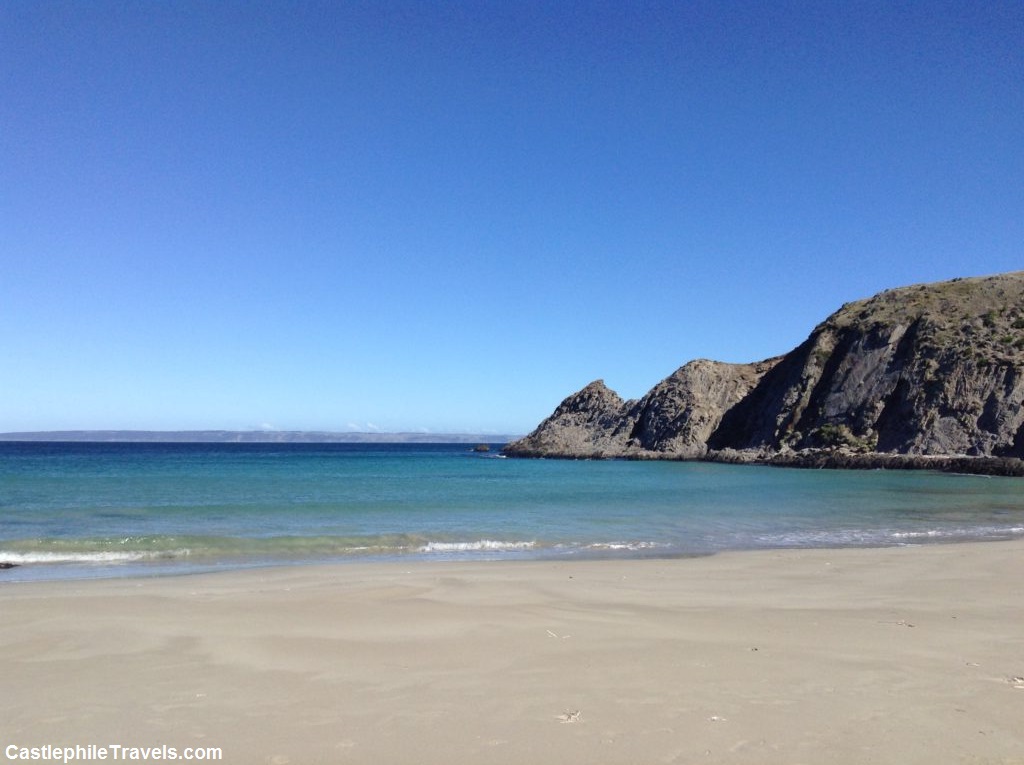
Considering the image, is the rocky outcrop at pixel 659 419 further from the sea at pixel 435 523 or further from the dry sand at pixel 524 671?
the dry sand at pixel 524 671

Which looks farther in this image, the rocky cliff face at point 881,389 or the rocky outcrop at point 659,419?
the rocky outcrop at point 659,419

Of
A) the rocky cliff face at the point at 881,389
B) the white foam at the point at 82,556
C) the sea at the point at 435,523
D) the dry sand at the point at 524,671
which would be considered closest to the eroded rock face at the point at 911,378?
the rocky cliff face at the point at 881,389

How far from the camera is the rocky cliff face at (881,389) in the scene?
64312 millimetres

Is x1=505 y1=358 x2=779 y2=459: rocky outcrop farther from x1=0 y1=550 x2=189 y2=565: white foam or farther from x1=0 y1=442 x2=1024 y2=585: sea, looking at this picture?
x1=0 y1=550 x2=189 y2=565: white foam

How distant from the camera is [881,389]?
71.9 meters

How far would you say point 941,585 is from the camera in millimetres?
11656

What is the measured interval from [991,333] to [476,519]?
64.7 m

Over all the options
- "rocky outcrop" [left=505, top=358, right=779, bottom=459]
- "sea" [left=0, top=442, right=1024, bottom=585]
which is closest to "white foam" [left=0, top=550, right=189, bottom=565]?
"sea" [left=0, top=442, right=1024, bottom=585]

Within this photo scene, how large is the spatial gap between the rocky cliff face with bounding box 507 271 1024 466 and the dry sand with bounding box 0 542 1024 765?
61.8 meters

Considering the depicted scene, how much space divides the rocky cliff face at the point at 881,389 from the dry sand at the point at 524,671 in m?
61.8

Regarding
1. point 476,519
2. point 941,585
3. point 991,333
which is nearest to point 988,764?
point 941,585

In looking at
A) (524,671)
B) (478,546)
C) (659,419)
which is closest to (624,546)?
(478,546)

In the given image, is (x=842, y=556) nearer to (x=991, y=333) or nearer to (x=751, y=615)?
(x=751, y=615)

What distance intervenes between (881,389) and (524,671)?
74.4 metres
